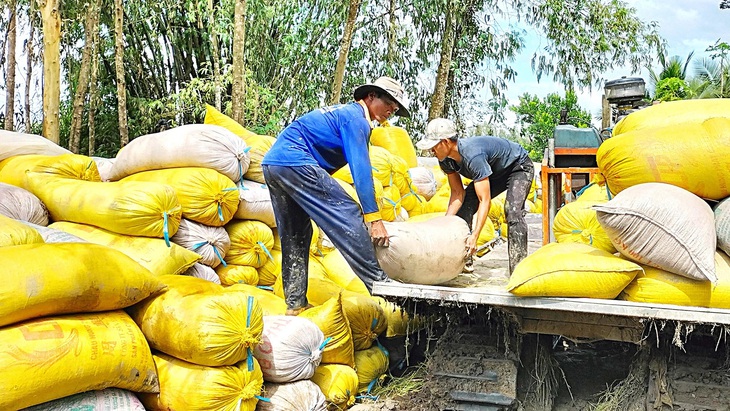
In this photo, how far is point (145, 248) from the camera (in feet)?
12.6

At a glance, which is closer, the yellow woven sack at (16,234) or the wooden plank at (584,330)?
the yellow woven sack at (16,234)

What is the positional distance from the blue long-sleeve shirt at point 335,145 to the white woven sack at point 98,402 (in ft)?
4.78

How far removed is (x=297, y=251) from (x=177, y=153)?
3.70 ft

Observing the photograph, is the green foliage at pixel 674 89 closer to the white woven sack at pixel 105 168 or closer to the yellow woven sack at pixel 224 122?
the yellow woven sack at pixel 224 122

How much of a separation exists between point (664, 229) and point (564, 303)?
527 millimetres

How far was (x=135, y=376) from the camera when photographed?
2746 mm

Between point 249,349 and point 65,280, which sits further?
point 249,349

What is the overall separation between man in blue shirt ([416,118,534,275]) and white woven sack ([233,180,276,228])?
127 centimetres

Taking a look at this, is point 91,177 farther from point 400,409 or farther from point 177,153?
point 400,409

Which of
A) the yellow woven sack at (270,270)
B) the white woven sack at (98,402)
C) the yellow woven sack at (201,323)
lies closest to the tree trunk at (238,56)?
the yellow woven sack at (270,270)

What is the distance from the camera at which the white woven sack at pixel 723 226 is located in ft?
9.74

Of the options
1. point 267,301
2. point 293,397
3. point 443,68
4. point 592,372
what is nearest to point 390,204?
point 267,301

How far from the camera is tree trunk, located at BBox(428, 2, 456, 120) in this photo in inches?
493

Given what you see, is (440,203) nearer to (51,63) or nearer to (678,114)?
(678,114)
